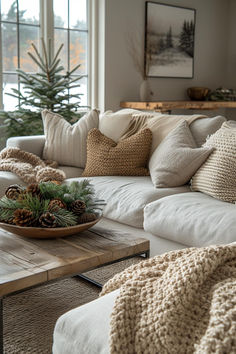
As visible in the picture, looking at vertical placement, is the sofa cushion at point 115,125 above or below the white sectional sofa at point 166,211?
above

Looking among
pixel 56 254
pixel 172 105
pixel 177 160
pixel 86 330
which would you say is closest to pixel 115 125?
pixel 177 160

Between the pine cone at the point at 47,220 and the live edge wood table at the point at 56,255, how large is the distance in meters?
0.08

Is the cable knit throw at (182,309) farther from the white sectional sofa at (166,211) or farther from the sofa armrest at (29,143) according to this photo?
the sofa armrest at (29,143)

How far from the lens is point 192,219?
2246 millimetres

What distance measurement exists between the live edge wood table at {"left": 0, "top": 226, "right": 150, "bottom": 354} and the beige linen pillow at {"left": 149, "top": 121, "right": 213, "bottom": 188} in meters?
0.79

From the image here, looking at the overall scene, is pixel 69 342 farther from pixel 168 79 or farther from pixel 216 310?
pixel 168 79

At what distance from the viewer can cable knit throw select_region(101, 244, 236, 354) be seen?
92cm

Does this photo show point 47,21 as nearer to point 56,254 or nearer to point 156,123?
point 156,123

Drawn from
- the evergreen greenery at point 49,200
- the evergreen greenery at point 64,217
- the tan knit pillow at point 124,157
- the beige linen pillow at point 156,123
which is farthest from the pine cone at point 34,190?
the beige linen pillow at point 156,123

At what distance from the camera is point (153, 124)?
329 cm

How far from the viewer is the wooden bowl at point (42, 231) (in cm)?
186

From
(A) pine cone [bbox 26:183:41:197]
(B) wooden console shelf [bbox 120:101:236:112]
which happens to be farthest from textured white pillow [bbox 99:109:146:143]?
(B) wooden console shelf [bbox 120:101:236:112]

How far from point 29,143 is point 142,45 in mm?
2720

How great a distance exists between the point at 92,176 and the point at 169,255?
198 cm
